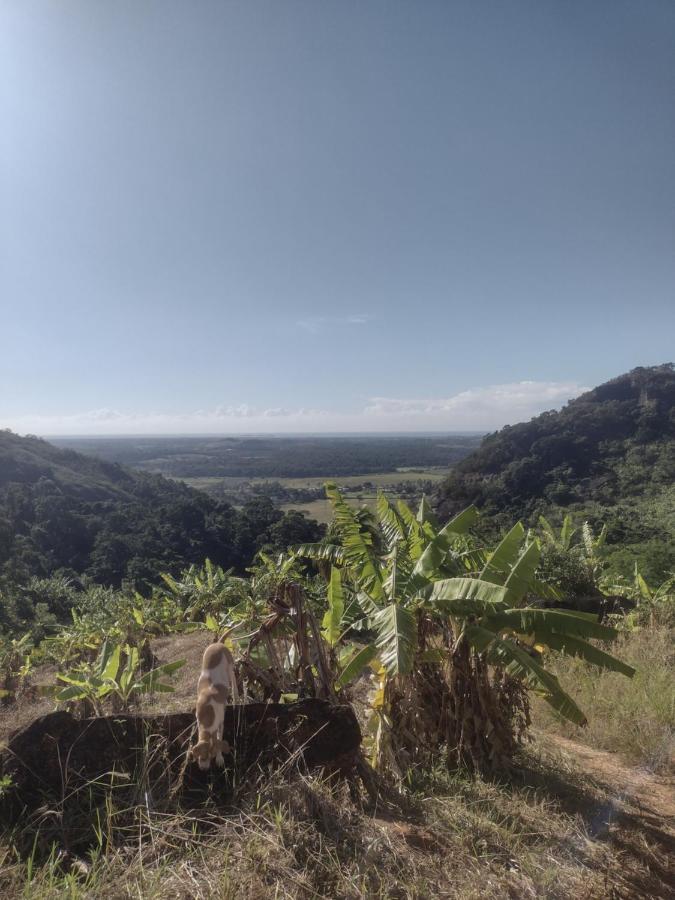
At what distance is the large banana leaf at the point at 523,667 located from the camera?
11.5ft

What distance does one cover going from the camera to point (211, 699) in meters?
2.51

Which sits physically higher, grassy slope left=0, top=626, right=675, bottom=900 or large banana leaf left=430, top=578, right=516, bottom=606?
large banana leaf left=430, top=578, right=516, bottom=606

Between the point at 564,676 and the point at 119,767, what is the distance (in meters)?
5.38

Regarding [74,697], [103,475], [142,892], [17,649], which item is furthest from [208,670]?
[103,475]

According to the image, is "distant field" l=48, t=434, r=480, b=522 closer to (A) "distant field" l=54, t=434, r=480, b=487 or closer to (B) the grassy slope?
(A) "distant field" l=54, t=434, r=480, b=487

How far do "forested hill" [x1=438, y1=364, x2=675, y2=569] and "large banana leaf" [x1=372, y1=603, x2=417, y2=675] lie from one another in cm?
2142

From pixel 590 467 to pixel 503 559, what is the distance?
46382 millimetres

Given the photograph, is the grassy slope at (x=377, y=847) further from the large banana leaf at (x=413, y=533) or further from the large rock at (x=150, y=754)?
the large banana leaf at (x=413, y=533)

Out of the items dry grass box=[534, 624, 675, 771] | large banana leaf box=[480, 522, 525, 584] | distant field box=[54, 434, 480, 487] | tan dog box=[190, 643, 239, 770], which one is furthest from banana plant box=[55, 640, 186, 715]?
distant field box=[54, 434, 480, 487]

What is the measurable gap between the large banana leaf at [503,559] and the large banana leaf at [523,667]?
1.91ft

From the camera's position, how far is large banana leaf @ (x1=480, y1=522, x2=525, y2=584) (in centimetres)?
425

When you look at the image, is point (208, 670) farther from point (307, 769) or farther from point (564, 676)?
point (564, 676)

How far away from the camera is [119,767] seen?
2807 mm

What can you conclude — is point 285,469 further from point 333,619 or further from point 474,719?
point 474,719
